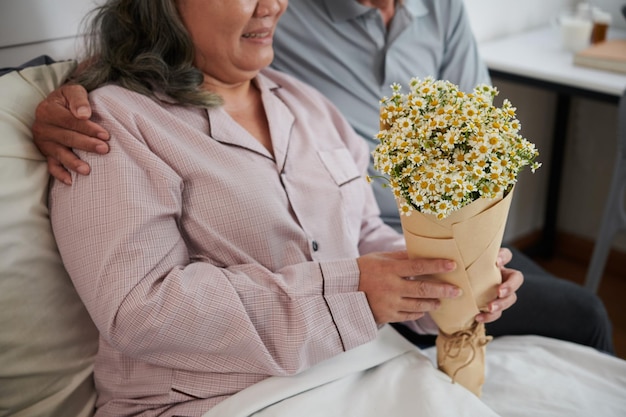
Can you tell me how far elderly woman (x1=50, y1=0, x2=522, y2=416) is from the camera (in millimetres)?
1162

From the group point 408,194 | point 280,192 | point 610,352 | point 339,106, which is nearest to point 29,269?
point 280,192

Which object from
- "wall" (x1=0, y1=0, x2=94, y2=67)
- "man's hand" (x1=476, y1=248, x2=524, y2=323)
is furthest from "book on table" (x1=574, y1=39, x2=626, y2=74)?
"wall" (x1=0, y1=0, x2=94, y2=67)

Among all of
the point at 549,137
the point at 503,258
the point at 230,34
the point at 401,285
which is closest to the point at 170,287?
the point at 401,285

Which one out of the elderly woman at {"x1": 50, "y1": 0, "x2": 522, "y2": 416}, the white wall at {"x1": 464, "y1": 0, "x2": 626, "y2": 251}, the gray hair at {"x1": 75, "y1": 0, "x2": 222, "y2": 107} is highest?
the gray hair at {"x1": 75, "y1": 0, "x2": 222, "y2": 107}

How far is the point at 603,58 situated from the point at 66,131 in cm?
175

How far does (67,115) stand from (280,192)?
41cm

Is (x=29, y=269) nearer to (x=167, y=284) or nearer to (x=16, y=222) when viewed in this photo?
(x=16, y=222)

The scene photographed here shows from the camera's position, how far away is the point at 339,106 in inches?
73.0

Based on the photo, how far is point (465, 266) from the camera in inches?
46.6

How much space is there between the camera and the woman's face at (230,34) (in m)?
1.35

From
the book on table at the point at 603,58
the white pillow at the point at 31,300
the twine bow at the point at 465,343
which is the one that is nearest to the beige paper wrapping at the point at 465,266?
the twine bow at the point at 465,343

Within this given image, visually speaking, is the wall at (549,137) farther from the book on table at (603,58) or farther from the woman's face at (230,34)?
the woman's face at (230,34)

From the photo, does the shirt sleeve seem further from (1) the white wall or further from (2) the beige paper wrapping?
(1) the white wall

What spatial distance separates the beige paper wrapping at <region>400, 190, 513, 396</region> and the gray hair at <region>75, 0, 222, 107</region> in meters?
0.51
